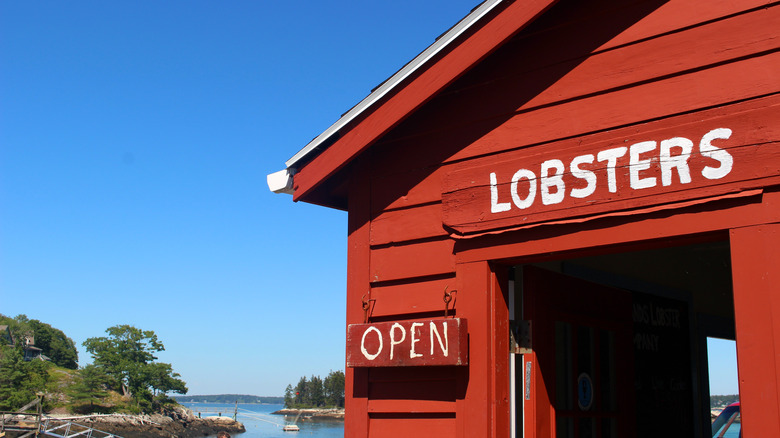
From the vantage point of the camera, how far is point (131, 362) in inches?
3708

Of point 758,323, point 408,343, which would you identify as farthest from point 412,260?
point 758,323

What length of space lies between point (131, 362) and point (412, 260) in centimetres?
9910

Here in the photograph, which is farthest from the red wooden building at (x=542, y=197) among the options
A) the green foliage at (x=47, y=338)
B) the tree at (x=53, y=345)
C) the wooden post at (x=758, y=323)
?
the tree at (x=53, y=345)

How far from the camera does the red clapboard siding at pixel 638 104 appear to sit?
2914mm

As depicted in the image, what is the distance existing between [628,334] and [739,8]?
2.11m

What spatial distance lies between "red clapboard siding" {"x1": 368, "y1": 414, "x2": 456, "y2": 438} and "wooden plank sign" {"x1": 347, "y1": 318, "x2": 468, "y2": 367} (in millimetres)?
329

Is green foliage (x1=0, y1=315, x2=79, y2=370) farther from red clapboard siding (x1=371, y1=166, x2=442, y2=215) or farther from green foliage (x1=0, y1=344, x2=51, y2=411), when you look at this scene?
red clapboard siding (x1=371, y1=166, x2=442, y2=215)

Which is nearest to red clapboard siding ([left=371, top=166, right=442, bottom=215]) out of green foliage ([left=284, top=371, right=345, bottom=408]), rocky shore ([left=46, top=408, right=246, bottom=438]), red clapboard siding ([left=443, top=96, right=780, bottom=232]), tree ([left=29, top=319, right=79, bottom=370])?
red clapboard siding ([left=443, top=96, right=780, bottom=232])

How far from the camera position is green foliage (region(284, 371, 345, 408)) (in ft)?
565

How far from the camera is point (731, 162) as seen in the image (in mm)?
2812

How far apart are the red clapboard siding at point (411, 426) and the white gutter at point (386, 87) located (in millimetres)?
1566

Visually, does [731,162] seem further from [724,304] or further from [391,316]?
[724,304]

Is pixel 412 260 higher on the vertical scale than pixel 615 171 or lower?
lower

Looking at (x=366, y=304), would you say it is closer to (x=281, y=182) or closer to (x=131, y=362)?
(x=281, y=182)
